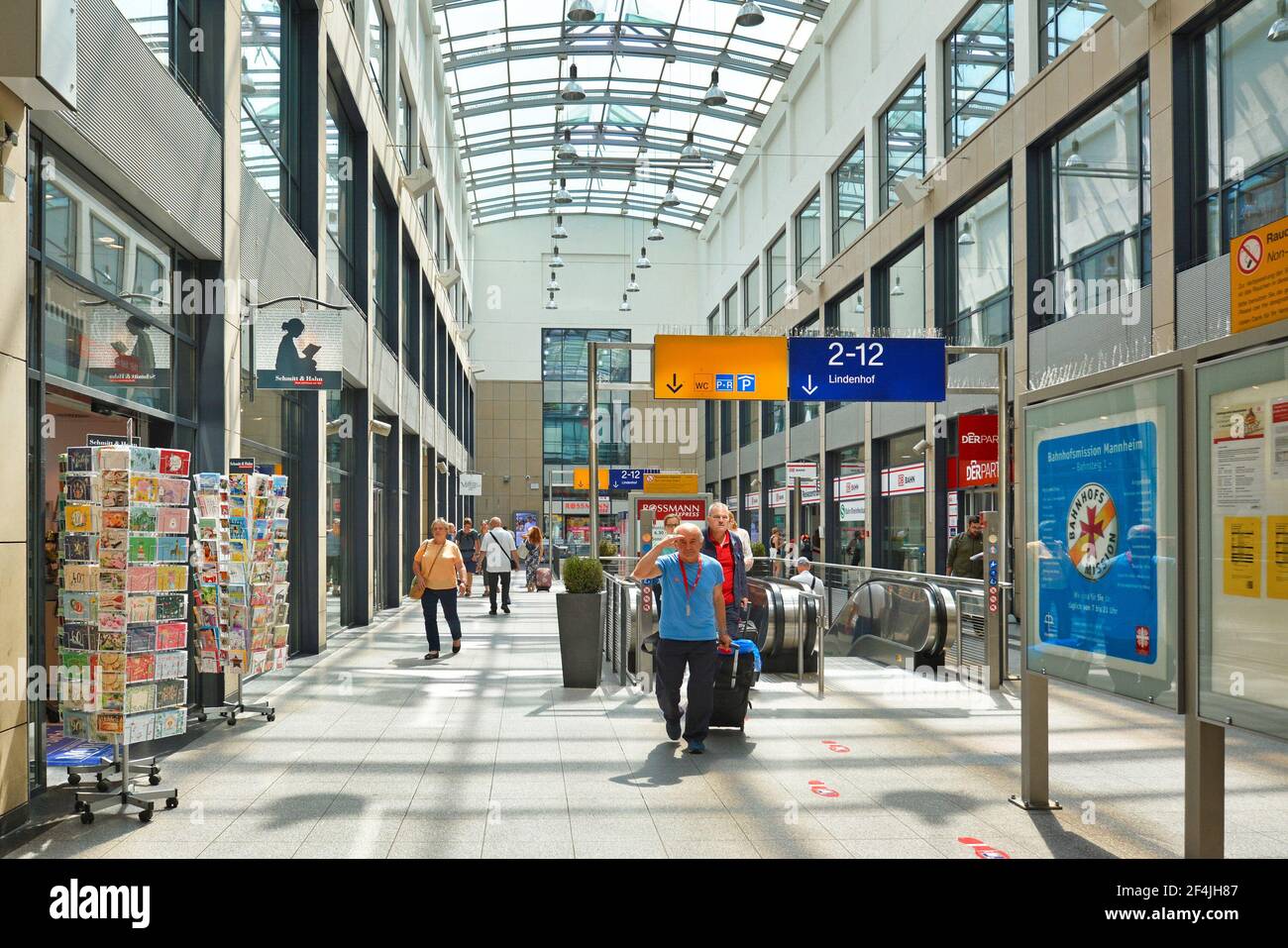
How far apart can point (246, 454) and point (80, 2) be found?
200 inches

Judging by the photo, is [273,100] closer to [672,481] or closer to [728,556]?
[728,556]

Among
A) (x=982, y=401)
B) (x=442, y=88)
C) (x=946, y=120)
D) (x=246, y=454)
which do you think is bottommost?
(x=246, y=454)

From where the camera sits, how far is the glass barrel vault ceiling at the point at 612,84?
2780 centimetres

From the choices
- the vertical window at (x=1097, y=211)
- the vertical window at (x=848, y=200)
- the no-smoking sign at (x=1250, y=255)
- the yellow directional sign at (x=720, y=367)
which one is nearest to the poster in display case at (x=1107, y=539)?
the no-smoking sign at (x=1250, y=255)

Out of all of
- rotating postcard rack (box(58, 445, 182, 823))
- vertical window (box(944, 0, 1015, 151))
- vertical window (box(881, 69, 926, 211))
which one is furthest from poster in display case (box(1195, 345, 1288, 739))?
vertical window (box(881, 69, 926, 211))

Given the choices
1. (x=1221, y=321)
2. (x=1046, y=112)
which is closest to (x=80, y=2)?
(x=1221, y=321)

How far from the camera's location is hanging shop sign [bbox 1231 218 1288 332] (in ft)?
15.9

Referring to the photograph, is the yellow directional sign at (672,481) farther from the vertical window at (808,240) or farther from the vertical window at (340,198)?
the vertical window at (340,198)

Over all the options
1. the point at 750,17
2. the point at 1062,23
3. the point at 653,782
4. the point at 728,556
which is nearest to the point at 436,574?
the point at 728,556

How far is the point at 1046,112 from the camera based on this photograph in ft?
54.7

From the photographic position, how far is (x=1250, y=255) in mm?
5293

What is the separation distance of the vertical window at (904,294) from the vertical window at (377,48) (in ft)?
34.2

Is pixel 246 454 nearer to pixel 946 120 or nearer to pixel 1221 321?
pixel 1221 321

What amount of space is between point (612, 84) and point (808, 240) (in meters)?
7.42
